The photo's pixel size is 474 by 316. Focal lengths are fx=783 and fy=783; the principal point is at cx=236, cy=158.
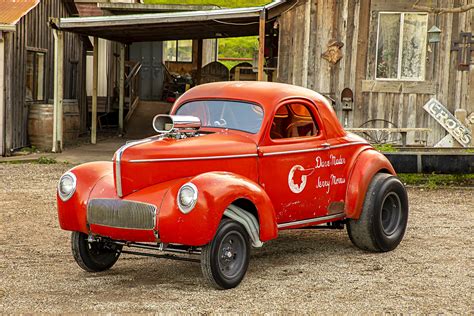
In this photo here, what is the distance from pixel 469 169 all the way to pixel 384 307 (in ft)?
23.3

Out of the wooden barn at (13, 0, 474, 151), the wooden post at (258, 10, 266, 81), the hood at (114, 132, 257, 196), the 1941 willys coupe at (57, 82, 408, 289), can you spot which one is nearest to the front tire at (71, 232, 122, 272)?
the 1941 willys coupe at (57, 82, 408, 289)

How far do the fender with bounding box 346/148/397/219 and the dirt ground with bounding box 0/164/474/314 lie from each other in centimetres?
51

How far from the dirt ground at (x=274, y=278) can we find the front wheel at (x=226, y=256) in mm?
128

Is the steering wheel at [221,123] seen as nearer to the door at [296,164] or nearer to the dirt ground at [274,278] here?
the door at [296,164]

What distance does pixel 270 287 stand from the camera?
6.71m

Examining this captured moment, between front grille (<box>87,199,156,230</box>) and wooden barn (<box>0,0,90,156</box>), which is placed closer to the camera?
front grille (<box>87,199,156,230</box>)

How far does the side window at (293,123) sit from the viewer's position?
25.4ft

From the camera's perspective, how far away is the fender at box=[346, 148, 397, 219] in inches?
318

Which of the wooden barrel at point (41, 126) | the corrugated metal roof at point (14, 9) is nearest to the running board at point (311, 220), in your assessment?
the corrugated metal roof at point (14, 9)

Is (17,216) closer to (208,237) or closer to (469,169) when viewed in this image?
(208,237)

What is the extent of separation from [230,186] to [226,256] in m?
0.60

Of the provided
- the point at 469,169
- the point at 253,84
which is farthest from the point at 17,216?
the point at 469,169

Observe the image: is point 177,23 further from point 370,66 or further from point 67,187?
point 67,187

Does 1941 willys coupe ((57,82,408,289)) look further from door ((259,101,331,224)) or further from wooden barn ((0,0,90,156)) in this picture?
wooden barn ((0,0,90,156))
